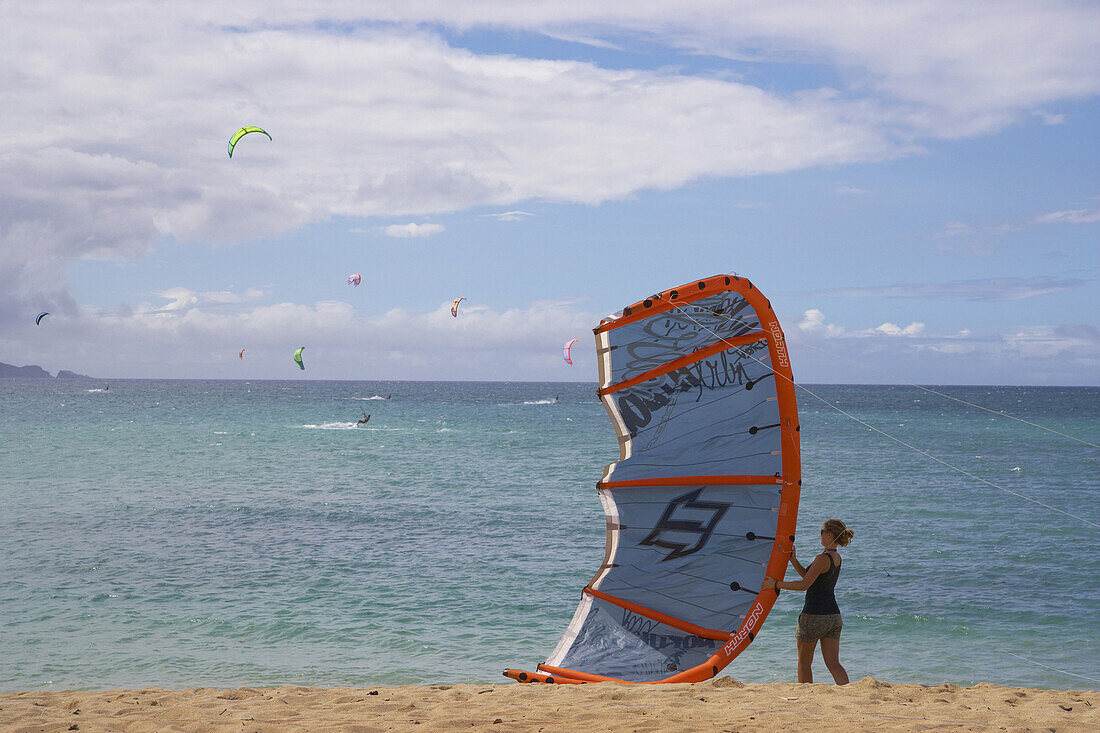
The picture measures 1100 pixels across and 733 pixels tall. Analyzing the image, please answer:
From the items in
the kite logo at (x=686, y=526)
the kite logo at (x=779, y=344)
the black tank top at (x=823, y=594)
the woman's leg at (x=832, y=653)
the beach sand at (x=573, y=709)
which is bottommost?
the beach sand at (x=573, y=709)

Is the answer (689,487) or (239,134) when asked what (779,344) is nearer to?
(689,487)

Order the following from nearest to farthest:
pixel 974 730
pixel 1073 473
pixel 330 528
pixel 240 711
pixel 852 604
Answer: pixel 974 730, pixel 240 711, pixel 852 604, pixel 330 528, pixel 1073 473

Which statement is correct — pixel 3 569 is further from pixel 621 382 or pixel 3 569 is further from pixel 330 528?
pixel 621 382

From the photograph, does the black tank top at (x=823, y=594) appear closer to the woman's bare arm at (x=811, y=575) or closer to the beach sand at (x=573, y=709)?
the woman's bare arm at (x=811, y=575)

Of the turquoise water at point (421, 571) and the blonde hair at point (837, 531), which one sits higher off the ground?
the blonde hair at point (837, 531)

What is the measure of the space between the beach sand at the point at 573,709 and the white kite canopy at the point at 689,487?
416 millimetres

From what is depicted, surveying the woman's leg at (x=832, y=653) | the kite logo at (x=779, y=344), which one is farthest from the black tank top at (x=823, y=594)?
the kite logo at (x=779, y=344)

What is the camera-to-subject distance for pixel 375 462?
28.2 m

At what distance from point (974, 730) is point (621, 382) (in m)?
3.16

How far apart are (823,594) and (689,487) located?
1.18 metres

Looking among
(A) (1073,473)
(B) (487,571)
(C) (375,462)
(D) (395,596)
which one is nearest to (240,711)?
(D) (395,596)

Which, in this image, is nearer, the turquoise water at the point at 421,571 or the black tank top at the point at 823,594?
the black tank top at the point at 823,594

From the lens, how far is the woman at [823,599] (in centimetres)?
573

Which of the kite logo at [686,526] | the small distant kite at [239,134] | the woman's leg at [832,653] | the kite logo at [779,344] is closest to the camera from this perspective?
the kite logo at [779,344]
